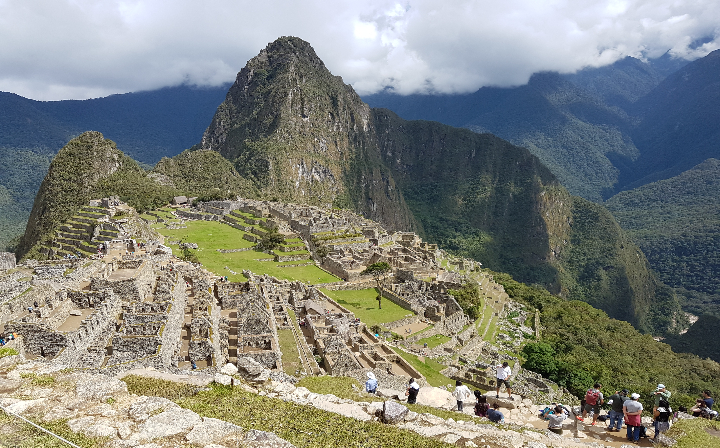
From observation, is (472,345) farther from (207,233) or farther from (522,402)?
(207,233)

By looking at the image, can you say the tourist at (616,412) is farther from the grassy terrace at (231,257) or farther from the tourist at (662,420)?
the grassy terrace at (231,257)

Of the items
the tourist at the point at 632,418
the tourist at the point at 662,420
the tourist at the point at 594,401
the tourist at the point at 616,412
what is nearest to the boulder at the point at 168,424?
the tourist at the point at 632,418

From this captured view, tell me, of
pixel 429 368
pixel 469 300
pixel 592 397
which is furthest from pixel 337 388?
pixel 469 300

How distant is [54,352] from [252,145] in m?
172

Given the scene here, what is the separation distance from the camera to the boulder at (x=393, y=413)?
10.1m

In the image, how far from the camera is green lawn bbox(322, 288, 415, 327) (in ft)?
124

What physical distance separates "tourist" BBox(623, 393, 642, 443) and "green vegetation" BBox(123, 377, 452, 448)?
22.6 feet

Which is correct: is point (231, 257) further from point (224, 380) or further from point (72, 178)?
point (72, 178)

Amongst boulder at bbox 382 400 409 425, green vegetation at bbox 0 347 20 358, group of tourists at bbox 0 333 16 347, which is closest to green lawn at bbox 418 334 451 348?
boulder at bbox 382 400 409 425

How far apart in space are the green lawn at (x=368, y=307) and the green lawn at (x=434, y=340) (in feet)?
11.1

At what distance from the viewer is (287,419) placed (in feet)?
30.5

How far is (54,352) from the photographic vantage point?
14.3m

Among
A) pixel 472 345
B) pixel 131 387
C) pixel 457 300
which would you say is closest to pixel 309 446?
pixel 131 387

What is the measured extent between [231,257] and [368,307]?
19.7 metres
